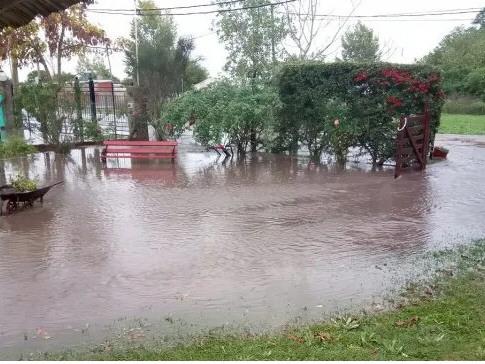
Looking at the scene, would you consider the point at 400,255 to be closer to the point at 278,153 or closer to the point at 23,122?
→ the point at 278,153

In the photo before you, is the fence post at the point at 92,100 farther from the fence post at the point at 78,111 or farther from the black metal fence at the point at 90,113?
the fence post at the point at 78,111

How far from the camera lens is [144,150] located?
46.9 feet

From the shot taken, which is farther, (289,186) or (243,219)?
(289,186)

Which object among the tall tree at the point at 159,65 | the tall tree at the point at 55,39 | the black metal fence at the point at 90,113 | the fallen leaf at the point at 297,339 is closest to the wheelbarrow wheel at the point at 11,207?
the fallen leaf at the point at 297,339

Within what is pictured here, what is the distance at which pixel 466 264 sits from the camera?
5.89 metres

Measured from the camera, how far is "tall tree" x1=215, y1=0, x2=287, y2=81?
27.0 meters

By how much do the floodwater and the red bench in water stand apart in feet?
6.07

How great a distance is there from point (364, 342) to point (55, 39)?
22688 mm

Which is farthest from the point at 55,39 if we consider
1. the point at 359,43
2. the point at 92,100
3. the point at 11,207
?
the point at 359,43

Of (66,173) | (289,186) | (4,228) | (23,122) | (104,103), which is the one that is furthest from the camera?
(104,103)

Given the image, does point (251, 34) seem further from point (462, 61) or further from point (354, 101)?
point (462, 61)

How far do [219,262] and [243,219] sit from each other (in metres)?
2.02

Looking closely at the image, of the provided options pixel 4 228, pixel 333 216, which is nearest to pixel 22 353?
pixel 4 228

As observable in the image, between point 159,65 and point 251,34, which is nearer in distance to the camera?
point 159,65
